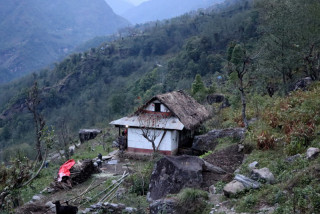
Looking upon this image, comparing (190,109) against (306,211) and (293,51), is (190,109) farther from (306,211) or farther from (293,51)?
(306,211)

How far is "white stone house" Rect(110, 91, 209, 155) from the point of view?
16406 mm

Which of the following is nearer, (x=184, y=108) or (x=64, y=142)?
(x=184, y=108)

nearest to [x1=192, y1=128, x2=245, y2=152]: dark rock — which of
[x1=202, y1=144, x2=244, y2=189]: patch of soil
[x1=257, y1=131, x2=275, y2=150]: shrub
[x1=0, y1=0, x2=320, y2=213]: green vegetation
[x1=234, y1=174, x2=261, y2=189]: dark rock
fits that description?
[x1=0, y1=0, x2=320, y2=213]: green vegetation

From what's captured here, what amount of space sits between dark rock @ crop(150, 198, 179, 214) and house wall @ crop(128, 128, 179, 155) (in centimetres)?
889

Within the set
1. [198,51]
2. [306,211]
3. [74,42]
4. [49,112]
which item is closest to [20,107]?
[49,112]

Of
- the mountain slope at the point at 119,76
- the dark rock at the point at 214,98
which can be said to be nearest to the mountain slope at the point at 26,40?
the mountain slope at the point at 119,76

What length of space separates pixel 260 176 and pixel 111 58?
259 feet

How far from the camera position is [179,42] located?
84.4 meters

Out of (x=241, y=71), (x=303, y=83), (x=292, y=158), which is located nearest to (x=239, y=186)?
(x=292, y=158)

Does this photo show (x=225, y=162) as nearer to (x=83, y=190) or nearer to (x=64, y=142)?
(x=83, y=190)

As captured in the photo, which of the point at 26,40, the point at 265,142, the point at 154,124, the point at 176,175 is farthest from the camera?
the point at 26,40

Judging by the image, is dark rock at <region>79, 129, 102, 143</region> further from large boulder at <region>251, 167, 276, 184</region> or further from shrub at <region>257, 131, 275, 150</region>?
large boulder at <region>251, 167, 276, 184</region>

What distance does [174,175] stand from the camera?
363 inches

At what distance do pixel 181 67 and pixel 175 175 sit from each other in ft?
158
